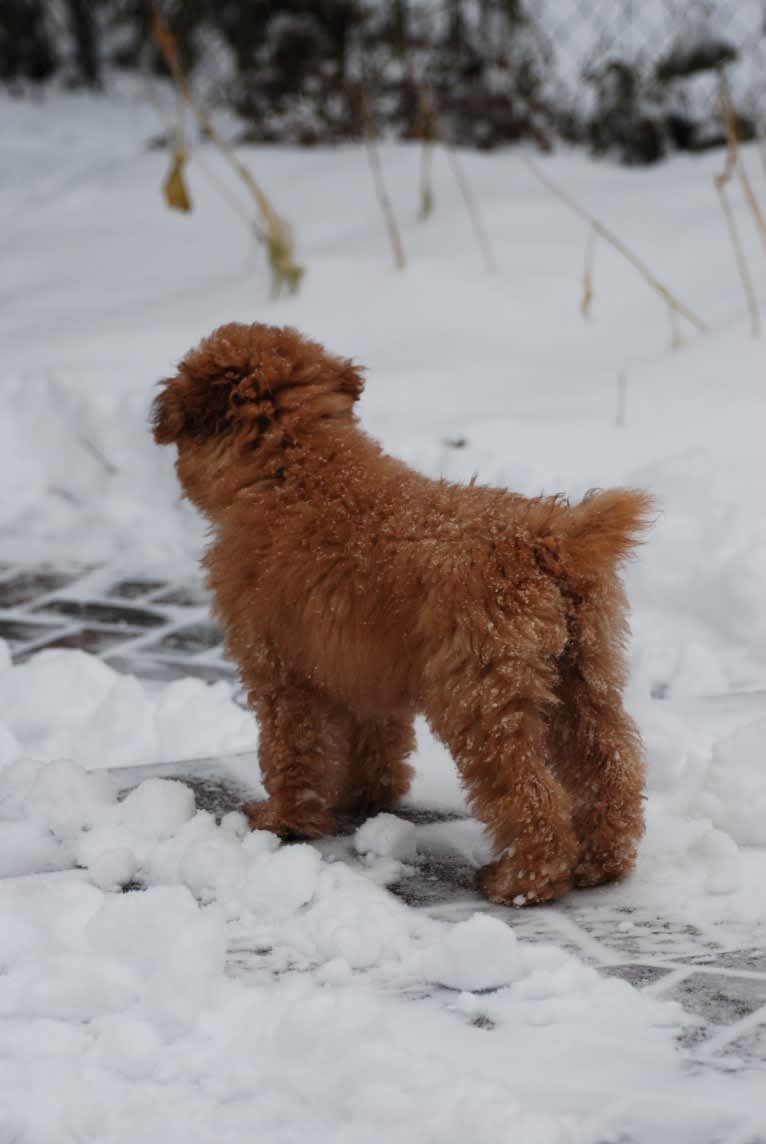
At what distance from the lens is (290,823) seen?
11.8 feet

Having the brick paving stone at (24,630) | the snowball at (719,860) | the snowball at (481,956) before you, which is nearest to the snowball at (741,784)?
the snowball at (719,860)

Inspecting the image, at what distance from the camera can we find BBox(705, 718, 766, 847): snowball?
3557 millimetres

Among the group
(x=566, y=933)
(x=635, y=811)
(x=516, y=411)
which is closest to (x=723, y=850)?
(x=635, y=811)

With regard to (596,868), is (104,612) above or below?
below

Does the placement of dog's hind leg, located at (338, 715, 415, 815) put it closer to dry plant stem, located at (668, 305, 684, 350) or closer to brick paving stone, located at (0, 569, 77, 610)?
brick paving stone, located at (0, 569, 77, 610)

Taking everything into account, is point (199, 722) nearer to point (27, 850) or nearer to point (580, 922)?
point (27, 850)

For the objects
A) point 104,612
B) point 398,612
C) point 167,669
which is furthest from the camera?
point 104,612

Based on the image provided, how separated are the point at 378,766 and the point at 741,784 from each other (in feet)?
3.08

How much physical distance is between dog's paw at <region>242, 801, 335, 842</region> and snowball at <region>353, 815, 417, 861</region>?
4.4 inches

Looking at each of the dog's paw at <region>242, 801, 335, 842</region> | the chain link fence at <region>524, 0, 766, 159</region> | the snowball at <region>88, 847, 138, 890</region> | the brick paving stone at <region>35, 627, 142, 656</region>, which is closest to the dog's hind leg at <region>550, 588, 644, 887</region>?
the dog's paw at <region>242, 801, 335, 842</region>

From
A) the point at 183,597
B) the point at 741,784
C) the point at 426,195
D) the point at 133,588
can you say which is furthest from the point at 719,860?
the point at 426,195

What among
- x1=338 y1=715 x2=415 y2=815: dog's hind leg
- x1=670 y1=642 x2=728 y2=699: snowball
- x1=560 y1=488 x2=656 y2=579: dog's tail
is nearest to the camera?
x1=560 y1=488 x2=656 y2=579: dog's tail

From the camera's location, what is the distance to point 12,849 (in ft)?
11.9

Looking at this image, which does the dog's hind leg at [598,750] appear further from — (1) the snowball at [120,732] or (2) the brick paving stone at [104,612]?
(2) the brick paving stone at [104,612]
